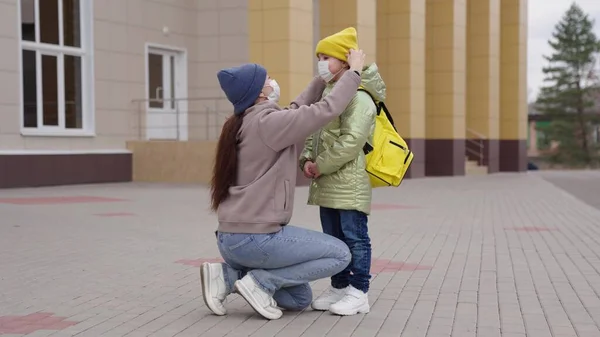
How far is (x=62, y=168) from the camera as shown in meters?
18.6

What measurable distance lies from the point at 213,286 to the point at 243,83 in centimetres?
129

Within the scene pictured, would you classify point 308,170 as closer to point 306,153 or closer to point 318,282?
point 306,153

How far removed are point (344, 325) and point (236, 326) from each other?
66cm

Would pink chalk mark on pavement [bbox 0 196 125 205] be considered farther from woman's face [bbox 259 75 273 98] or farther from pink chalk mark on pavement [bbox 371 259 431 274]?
woman's face [bbox 259 75 273 98]

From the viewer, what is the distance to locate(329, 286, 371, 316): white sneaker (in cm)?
540

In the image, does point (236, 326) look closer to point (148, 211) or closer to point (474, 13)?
point (148, 211)

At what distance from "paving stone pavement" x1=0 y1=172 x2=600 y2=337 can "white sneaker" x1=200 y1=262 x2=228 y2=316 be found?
0.09 m

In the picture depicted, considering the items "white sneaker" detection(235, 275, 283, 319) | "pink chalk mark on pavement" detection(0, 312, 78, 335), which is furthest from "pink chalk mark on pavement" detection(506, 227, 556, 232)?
"pink chalk mark on pavement" detection(0, 312, 78, 335)

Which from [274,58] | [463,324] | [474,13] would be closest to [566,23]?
[474,13]

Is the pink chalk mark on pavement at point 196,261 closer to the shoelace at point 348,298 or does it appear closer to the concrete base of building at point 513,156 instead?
the shoelace at point 348,298

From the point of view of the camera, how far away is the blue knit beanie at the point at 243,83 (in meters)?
5.21

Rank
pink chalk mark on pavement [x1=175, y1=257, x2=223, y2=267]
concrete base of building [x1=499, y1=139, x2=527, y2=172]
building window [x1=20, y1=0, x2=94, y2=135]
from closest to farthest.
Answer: pink chalk mark on pavement [x1=175, y1=257, x2=223, y2=267], building window [x1=20, y1=0, x2=94, y2=135], concrete base of building [x1=499, y1=139, x2=527, y2=172]

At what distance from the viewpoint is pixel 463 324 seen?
17.1ft

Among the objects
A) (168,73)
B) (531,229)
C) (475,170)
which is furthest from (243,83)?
(475,170)
